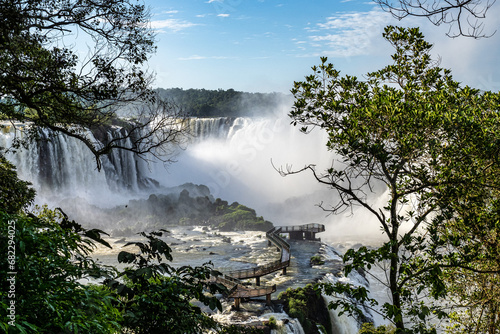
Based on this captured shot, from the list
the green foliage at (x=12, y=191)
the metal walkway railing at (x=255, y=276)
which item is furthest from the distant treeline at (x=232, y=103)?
the green foliage at (x=12, y=191)

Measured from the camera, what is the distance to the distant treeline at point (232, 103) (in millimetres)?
66438

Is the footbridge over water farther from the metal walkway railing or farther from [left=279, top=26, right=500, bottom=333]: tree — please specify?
[left=279, top=26, right=500, bottom=333]: tree

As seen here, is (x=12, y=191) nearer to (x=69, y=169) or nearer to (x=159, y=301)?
(x=159, y=301)

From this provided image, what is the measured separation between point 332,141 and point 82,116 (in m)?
5.50

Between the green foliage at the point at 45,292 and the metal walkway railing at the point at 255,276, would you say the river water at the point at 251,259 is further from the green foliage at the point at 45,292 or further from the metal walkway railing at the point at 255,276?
the green foliage at the point at 45,292

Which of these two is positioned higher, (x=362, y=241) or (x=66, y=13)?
(x=66, y=13)

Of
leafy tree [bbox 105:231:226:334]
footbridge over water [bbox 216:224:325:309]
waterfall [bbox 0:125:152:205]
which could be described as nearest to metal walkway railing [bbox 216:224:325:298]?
footbridge over water [bbox 216:224:325:309]

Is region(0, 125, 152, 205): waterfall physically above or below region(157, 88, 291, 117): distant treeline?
below

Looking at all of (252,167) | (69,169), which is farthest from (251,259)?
(252,167)

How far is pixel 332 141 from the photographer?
195 inches

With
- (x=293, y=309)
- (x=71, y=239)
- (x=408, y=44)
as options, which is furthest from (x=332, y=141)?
(x=293, y=309)

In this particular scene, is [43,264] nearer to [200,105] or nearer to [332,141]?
[332,141]

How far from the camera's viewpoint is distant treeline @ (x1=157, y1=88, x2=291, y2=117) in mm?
66438

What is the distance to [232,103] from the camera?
69.6 m
